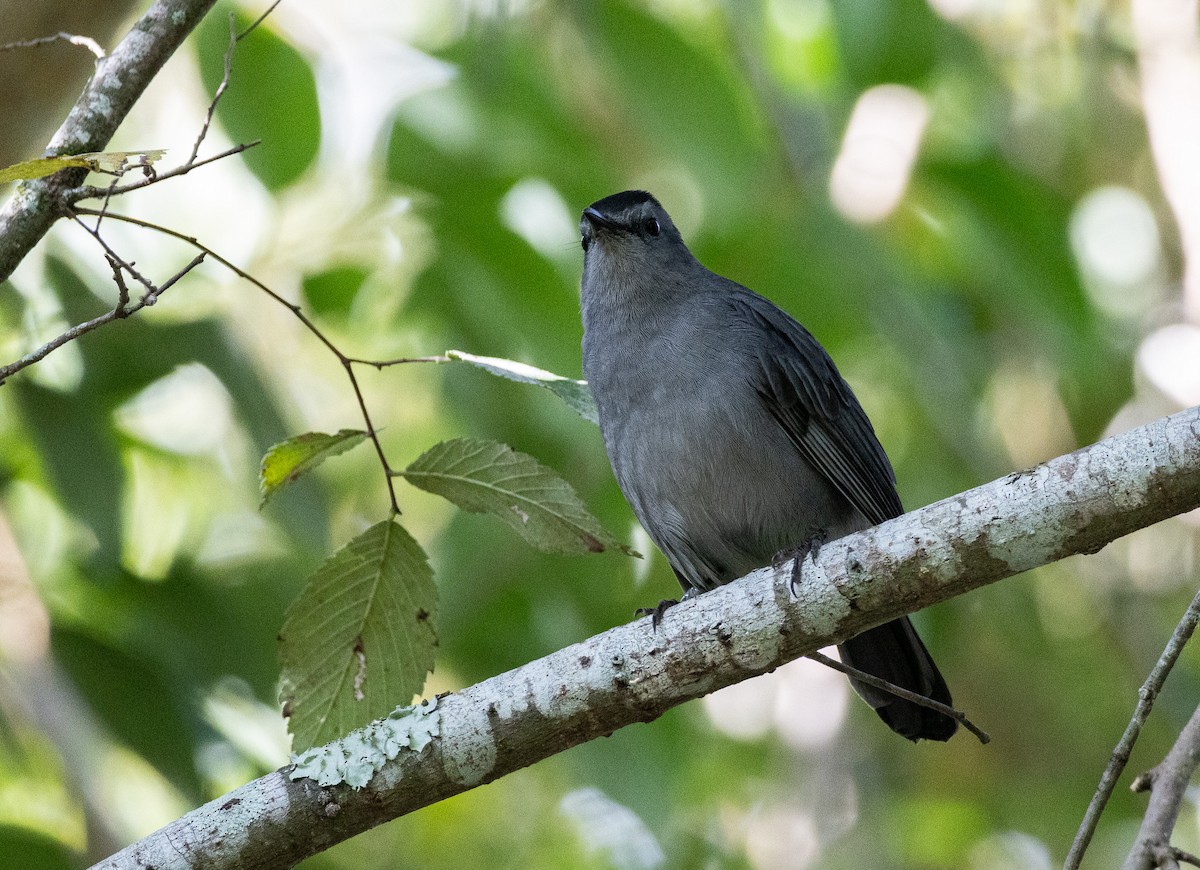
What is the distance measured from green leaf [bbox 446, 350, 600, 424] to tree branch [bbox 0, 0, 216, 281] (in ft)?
2.92

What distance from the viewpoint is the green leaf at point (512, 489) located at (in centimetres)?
286

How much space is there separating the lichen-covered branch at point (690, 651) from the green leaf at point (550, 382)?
554 millimetres

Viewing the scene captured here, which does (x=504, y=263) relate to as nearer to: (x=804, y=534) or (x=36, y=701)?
(x=804, y=534)

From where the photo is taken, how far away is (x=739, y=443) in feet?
12.9

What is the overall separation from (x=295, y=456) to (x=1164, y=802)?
1.93m

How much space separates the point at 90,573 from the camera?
383 centimetres

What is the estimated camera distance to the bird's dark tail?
13.2ft

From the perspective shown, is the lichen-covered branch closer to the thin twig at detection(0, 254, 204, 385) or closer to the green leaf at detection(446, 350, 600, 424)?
the green leaf at detection(446, 350, 600, 424)

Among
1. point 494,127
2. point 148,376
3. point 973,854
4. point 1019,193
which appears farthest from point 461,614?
point 973,854

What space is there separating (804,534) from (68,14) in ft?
8.77

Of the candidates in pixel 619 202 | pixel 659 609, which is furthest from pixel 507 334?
pixel 659 609

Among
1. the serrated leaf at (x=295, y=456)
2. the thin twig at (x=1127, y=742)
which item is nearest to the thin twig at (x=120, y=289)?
the serrated leaf at (x=295, y=456)

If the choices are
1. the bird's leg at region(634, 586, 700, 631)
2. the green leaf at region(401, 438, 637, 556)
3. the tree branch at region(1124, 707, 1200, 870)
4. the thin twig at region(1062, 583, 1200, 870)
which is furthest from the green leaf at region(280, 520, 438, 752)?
the tree branch at region(1124, 707, 1200, 870)

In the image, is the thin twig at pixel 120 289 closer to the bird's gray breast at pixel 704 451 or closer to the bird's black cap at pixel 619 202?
the bird's gray breast at pixel 704 451
